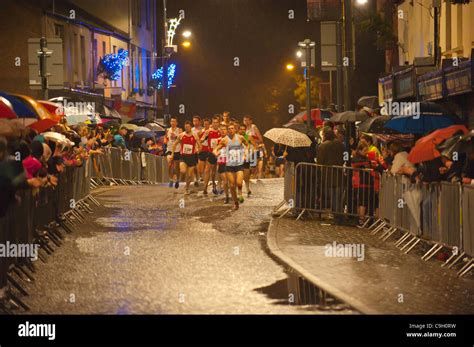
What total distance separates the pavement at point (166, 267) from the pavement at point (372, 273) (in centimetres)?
40

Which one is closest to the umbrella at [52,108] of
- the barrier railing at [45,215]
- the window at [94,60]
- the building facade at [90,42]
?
the barrier railing at [45,215]

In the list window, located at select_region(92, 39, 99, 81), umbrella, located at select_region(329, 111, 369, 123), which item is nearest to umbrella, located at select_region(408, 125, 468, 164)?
umbrella, located at select_region(329, 111, 369, 123)

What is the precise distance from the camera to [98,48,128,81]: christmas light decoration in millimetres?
46750

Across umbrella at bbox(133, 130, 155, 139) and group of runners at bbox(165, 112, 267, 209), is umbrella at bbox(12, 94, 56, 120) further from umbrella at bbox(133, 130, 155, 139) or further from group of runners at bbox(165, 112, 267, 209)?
umbrella at bbox(133, 130, 155, 139)

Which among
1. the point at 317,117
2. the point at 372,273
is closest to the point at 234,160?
the point at 372,273

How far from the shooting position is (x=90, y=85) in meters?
45.2

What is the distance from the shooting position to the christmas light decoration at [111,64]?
4675cm

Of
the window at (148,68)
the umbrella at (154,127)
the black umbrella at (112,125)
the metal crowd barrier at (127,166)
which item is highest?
the window at (148,68)

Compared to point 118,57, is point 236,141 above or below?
below

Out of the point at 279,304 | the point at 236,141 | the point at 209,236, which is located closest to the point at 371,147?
the point at 236,141

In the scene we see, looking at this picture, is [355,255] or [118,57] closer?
[355,255]

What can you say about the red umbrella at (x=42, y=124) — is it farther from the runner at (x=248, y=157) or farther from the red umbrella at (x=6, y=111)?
the runner at (x=248, y=157)
